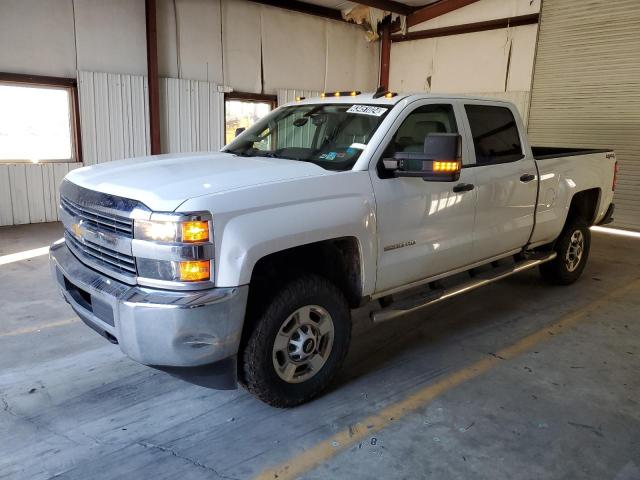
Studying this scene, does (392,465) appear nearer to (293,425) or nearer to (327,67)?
(293,425)

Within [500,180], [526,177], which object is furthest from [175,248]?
[526,177]

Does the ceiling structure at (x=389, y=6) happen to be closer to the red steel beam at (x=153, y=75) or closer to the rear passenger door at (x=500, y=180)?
the red steel beam at (x=153, y=75)

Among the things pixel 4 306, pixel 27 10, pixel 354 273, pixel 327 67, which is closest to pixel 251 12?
pixel 327 67

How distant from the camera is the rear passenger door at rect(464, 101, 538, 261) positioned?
410 cm

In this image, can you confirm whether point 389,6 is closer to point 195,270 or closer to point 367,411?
point 367,411

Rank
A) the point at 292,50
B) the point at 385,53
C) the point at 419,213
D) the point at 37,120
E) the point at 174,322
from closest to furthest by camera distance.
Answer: the point at 174,322
the point at 419,213
the point at 37,120
the point at 292,50
the point at 385,53

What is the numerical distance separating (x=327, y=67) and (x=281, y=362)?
34.8ft

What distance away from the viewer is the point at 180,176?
288 cm

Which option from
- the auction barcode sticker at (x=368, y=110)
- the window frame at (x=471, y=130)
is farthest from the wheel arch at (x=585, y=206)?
the auction barcode sticker at (x=368, y=110)

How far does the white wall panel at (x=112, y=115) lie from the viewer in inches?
344

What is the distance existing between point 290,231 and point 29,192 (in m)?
7.50

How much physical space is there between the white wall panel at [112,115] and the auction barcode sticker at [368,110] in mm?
6517

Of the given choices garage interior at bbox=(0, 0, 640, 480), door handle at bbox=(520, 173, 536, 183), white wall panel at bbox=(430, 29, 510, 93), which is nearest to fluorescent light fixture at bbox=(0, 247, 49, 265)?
garage interior at bbox=(0, 0, 640, 480)

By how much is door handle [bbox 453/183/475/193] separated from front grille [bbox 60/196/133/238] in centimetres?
229
